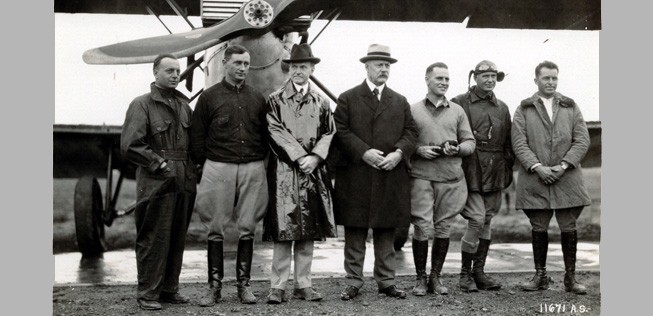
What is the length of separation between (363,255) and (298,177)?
83 centimetres

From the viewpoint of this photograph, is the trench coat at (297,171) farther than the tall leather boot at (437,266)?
No

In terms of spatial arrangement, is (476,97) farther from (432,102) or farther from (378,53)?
(378,53)

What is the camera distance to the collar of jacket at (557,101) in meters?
5.62

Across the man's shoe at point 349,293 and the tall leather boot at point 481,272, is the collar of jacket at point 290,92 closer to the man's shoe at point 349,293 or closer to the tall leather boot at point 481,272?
the man's shoe at point 349,293

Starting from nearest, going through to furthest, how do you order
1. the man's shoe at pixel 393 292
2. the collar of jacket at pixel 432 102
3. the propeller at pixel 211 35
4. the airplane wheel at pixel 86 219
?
the man's shoe at pixel 393 292
the collar of jacket at pixel 432 102
the propeller at pixel 211 35
the airplane wheel at pixel 86 219

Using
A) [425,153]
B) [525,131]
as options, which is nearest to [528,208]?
[525,131]

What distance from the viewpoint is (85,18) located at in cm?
592

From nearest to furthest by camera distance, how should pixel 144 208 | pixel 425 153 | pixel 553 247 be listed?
pixel 144 208 → pixel 425 153 → pixel 553 247

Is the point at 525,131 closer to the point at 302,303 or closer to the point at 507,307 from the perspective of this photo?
the point at 507,307

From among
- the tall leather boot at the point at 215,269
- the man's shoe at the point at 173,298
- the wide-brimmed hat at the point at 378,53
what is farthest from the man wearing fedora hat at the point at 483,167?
the man's shoe at the point at 173,298

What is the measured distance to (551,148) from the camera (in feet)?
18.2

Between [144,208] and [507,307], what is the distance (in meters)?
2.87

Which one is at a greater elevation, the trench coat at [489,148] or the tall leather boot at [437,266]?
the trench coat at [489,148]

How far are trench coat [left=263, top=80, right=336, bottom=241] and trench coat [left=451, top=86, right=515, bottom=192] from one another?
4.18ft
